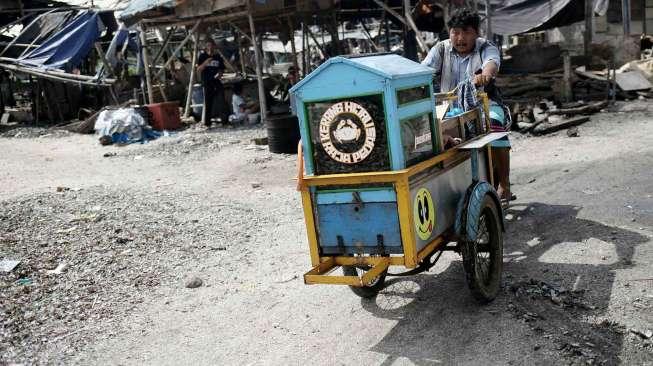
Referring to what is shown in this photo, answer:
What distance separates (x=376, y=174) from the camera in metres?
3.28

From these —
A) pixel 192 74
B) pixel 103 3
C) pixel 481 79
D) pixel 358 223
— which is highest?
pixel 103 3

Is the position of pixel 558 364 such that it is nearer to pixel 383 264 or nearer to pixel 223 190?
pixel 383 264

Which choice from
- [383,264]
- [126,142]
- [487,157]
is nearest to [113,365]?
[383,264]

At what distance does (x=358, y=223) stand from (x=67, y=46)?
55.1 ft

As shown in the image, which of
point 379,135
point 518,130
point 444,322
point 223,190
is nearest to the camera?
point 379,135

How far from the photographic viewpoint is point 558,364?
3.10m

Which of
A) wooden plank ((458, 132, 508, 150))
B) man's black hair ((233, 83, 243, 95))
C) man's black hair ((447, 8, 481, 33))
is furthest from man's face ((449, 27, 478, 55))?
man's black hair ((233, 83, 243, 95))

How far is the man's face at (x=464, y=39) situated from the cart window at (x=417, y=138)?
1734mm

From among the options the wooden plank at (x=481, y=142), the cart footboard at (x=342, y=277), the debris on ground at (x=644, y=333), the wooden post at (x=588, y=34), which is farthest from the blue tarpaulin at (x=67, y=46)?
the debris on ground at (x=644, y=333)

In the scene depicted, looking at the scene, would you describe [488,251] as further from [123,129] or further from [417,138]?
[123,129]

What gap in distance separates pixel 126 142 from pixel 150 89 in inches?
106

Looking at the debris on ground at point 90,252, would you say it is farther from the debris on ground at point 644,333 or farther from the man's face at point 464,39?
the debris on ground at point 644,333

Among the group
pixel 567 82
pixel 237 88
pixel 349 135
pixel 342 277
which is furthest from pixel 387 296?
pixel 237 88

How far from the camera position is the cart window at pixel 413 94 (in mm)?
3352
